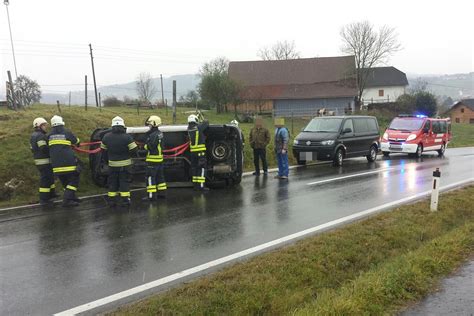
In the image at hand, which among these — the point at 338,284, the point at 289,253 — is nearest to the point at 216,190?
the point at 289,253

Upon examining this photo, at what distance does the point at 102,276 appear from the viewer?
4.95 m

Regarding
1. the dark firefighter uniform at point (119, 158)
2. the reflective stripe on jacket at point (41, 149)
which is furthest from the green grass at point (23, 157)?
the dark firefighter uniform at point (119, 158)

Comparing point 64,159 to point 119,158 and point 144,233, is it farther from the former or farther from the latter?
point 144,233

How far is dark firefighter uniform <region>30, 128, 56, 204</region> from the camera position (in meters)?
9.26

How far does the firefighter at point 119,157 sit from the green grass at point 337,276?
4142 millimetres

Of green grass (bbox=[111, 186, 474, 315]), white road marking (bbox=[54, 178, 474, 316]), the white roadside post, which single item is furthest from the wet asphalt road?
the white roadside post

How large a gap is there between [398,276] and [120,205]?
5.62m

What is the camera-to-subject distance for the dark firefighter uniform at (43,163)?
30.4 feet

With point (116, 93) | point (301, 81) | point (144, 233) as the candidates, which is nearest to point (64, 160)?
point (144, 233)

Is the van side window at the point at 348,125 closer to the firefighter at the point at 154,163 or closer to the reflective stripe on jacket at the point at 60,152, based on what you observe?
the firefighter at the point at 154,163

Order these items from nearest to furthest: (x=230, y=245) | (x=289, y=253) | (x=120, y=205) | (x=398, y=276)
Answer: (x=398, y=276) < (x=289, y=253) < (x=230, y=245) < (x=120, y=205)

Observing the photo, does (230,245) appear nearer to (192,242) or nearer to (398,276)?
(192,242)

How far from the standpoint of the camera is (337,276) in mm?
5133

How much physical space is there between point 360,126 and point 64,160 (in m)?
11.6
